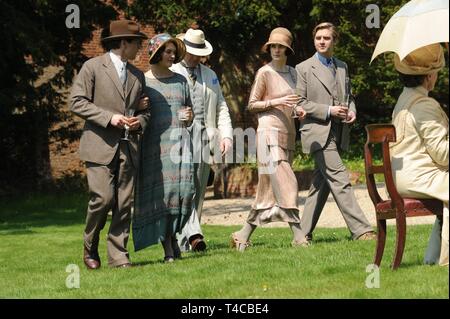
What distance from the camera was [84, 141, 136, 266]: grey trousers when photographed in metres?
9.09

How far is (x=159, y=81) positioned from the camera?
9.76 meters

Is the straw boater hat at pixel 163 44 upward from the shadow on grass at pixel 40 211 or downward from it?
upward

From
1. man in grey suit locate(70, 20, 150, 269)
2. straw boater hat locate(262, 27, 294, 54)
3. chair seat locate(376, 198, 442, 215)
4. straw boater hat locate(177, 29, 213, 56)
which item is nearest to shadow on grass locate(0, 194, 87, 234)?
straw boater hat locate(177, 29, 213, 56)

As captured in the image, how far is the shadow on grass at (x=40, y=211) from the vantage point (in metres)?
17.6

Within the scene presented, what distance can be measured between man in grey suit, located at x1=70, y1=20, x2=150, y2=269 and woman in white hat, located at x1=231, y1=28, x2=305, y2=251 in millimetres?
1642

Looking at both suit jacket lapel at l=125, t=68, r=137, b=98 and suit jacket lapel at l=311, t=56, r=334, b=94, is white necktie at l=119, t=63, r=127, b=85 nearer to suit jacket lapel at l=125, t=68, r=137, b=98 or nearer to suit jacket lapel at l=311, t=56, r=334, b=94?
suit jacket lapel at l=125, t=68, r=137, b=98

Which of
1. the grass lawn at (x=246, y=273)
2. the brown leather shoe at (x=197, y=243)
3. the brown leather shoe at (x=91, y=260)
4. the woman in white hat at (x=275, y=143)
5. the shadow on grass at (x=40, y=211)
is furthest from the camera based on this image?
the shadow on grass at (x=40, y=211)

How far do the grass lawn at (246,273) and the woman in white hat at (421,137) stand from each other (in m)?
0.59

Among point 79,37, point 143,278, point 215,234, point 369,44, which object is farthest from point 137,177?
point 369,44

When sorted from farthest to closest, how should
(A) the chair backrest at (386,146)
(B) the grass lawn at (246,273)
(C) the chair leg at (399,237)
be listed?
(C) the chair leg at (399,237) < (A) the chair backrest at (386,146) < (B) the grass lawn at (246,273)

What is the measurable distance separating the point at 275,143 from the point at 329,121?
2.05ft

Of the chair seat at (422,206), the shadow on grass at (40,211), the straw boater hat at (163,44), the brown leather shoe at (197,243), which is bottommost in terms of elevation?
the shadow on grass at (40,211)

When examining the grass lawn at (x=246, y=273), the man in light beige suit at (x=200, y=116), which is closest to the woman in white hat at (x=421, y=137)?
the grass lawn at (x=246, y=273)

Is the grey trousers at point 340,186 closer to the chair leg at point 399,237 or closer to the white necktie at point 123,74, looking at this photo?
the white necktie at point 123,74
